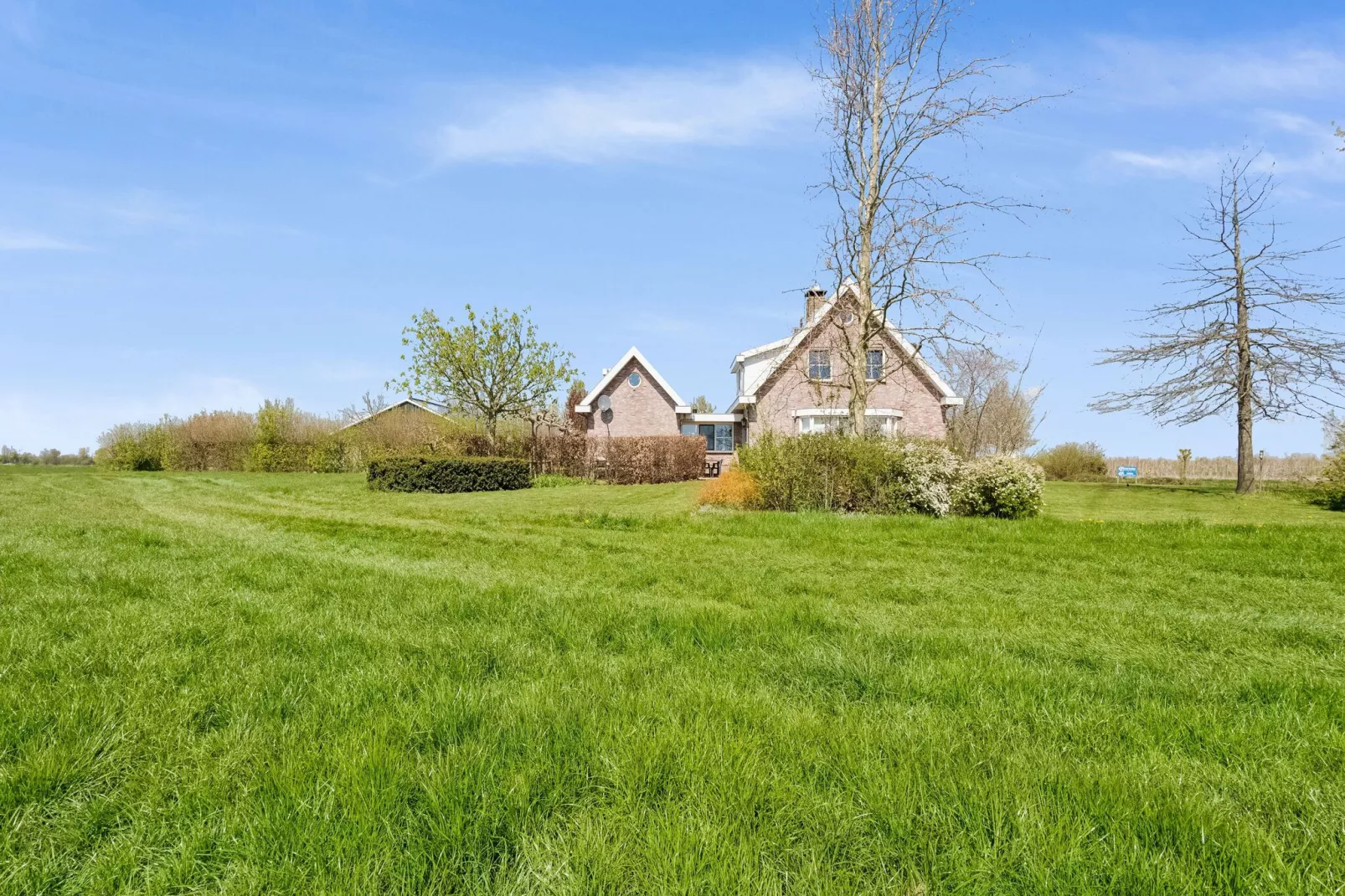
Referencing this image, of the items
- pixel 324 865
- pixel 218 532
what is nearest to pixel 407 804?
pixel 324 865

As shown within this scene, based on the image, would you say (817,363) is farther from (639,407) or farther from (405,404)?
(405,404)

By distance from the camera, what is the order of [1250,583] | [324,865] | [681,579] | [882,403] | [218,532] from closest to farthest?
1. [324,865]
2. [681,579]
3. [1250,583]
4. [218,532]
5. [882,403]

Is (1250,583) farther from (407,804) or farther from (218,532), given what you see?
(218,532)

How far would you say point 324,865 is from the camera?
2.14 meters

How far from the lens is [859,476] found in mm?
14875

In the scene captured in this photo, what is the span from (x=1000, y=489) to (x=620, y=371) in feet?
76.7

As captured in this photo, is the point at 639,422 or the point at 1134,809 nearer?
the point at 1134,809

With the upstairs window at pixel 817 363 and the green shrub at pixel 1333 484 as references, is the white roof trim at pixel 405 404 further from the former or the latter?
the green shrub at pixel 1333 484

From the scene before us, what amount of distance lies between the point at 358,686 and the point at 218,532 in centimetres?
889

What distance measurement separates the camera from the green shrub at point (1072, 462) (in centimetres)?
4325

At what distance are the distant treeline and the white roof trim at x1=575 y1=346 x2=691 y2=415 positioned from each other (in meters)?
55.9

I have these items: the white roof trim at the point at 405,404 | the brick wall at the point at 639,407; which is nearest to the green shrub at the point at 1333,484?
the brick wall at the point at 639,407

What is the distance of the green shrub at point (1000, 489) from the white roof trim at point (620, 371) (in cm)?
2173

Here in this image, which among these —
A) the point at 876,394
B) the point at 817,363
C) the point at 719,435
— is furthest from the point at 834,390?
the point at 719,435
